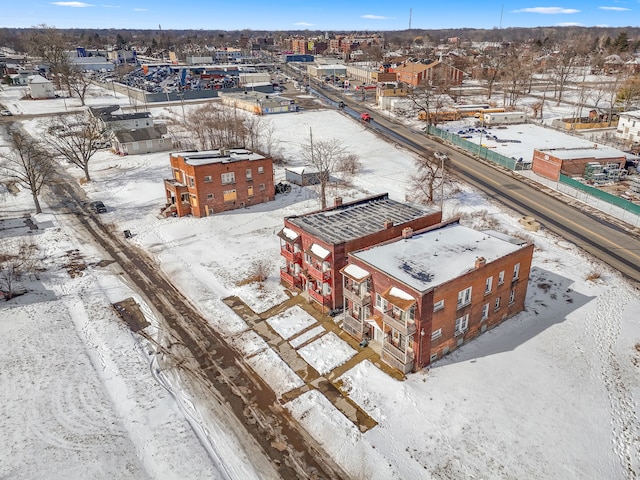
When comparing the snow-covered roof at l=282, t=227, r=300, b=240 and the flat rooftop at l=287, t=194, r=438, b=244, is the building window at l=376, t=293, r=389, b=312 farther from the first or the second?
the snow-covered roof at l=282, t=227, r=300, b=240

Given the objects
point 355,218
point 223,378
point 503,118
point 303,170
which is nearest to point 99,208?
point 303,170

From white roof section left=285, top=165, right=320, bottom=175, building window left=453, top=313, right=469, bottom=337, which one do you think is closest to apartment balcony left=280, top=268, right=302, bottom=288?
building window left=453, top=313, right=469, bottom=337

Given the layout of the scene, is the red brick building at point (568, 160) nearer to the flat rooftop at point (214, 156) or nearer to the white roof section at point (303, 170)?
the white roof section at point (303, 170)

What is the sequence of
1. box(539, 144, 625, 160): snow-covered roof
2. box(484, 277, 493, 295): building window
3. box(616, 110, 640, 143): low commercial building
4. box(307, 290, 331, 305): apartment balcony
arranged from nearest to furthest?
box(484, 277, 493, 295): building window, box(307, 290, 331, 305): apartment balcony, box(539, 144, 625, 160): snow-covered roof, box(616, 110, 640, 143): low commercial building

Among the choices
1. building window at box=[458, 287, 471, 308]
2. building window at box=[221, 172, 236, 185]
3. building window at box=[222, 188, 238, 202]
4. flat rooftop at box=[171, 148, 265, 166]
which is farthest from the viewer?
building window at box=[222, 188, 238, 202]

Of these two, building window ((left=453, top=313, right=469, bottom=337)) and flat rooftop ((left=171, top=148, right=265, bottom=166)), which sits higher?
flat rooftop ((left=171, top=148, right=265, bottom=166))

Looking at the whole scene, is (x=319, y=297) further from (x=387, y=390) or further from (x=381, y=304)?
(x=387, y=390)
